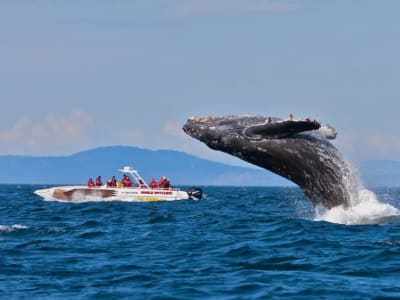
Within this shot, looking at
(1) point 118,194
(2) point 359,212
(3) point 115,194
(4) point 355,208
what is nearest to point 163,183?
(1) point 118,194

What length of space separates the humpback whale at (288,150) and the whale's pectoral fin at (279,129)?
0.02 m

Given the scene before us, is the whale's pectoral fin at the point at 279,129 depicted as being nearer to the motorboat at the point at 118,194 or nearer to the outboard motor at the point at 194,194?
the motorboat at the point at 118,194

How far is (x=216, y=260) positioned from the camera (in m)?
13.4

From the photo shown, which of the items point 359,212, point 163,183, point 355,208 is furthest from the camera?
point 163,183

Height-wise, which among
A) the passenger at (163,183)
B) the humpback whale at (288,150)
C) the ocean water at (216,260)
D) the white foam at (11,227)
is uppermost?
the passenger at (163,183)

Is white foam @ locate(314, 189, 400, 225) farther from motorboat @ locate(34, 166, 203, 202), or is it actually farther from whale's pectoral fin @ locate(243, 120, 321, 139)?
motorboat @ locate(34, 166, 203, 202)

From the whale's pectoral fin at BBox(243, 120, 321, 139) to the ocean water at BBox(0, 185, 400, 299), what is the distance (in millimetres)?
1732

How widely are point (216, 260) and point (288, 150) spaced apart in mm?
4052

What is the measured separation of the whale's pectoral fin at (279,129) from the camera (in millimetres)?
15406

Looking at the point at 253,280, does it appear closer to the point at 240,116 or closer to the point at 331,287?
the point at 331,287

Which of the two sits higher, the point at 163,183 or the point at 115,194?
the point at 163,183

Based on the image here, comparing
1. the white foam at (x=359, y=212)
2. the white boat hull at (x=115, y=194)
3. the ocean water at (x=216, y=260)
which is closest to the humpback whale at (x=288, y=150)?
the white foam at (x=359, y=212)

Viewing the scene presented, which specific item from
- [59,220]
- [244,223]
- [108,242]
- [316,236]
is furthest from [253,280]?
[59,220]

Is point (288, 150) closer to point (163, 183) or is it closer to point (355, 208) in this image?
point (355, 208)
